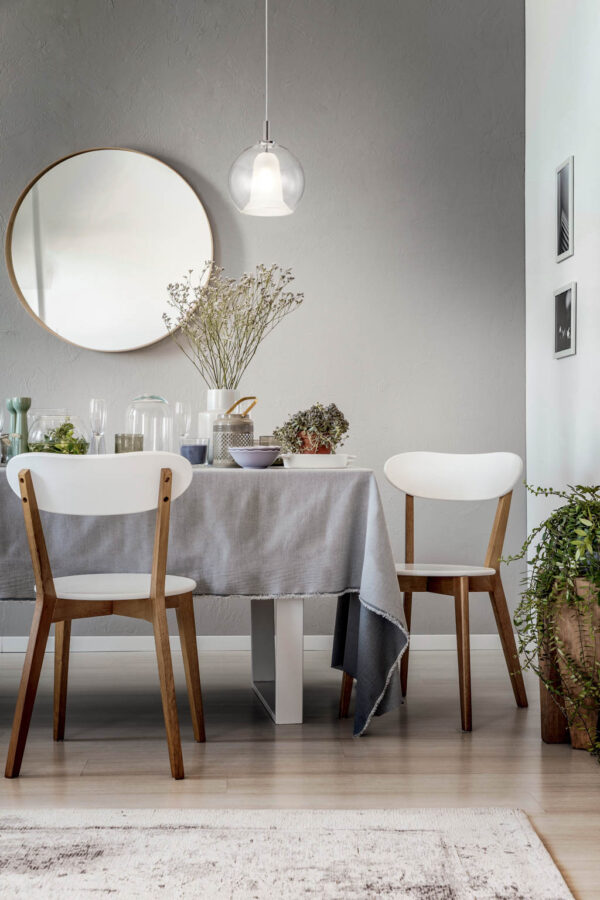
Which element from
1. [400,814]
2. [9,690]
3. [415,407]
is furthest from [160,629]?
[415,407]

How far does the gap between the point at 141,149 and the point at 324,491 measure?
200 cm

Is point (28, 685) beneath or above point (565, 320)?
beneath

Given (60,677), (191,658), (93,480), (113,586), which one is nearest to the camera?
(93,480)

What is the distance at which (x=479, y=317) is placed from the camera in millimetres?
3748

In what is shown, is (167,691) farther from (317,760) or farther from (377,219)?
(377,219)

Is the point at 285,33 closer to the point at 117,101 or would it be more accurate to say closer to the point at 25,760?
the point at 117,101

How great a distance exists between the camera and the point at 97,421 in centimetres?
272

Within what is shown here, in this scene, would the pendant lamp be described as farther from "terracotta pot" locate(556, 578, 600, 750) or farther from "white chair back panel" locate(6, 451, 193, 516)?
"terracotta pot" locate(556, 578, 600, 750)

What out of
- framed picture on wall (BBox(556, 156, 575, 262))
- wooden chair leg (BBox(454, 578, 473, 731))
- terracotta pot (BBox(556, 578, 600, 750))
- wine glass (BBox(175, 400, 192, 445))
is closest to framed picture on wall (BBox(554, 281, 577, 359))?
framed picture on wall (BBox(556, 156, 575, 262))

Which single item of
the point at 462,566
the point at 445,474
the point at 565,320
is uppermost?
the point at 565,320

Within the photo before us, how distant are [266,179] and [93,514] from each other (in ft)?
4.80

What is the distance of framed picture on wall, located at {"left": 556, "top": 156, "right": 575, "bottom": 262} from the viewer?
317 cm

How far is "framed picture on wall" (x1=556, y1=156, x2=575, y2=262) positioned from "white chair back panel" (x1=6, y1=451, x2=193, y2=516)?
184 cm

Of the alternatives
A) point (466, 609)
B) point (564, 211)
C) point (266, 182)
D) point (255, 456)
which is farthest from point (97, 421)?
point (564, 211)
